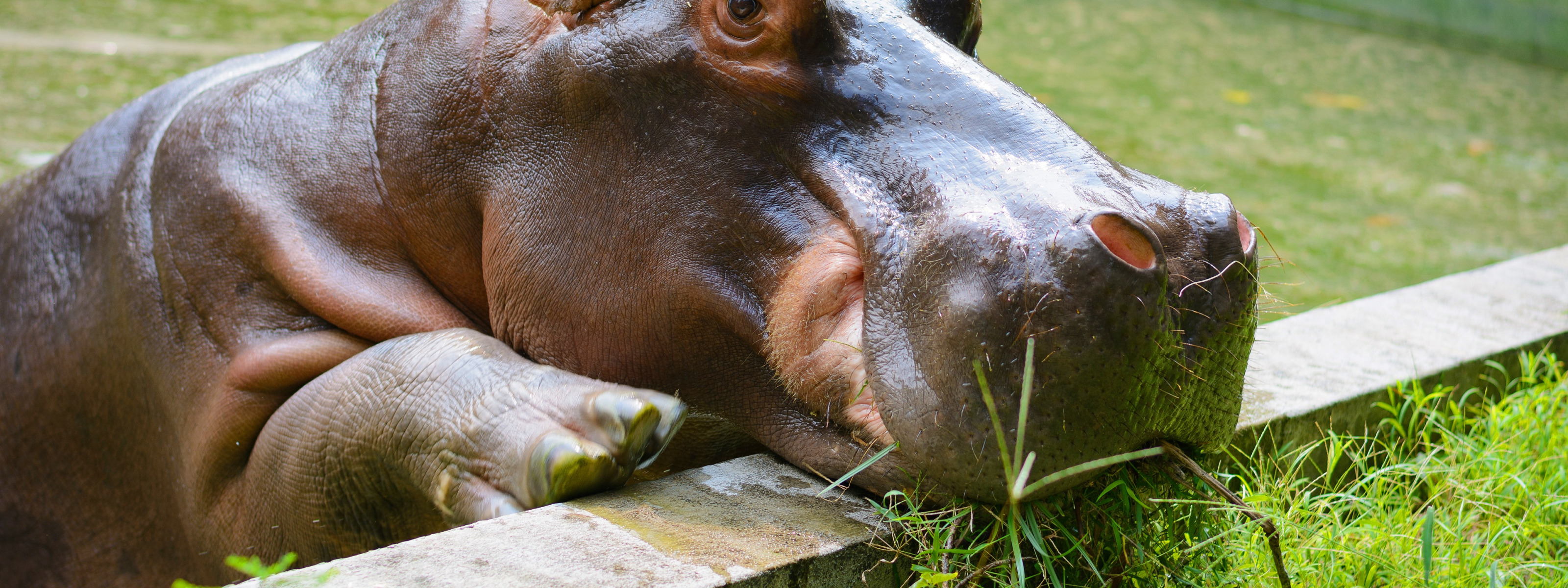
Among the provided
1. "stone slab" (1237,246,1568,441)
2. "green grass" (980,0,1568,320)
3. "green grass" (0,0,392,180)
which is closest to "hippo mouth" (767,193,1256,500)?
"stone slab" (1237,246,1568,441)

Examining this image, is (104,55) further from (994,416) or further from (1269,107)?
(1269,107)

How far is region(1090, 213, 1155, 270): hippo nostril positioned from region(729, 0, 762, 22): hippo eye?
650 mm

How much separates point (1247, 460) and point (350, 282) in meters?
1.80

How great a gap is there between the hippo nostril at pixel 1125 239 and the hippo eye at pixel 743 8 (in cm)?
65

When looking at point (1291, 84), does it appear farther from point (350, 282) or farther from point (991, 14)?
point (350, 282)

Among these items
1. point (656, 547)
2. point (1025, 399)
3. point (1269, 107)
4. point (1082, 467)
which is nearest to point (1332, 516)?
point (1082, 467)

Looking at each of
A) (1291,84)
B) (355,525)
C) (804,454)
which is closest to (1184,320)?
(804,454)

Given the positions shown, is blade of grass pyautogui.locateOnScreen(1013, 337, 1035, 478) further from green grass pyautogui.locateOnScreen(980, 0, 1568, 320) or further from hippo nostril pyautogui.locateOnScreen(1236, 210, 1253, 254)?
green grass pyautogui.locateOnScreen(980, 0, 1568, 320)

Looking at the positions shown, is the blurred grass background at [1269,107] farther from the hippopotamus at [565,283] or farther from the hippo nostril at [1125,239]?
the hippo nostril at [1125,239]

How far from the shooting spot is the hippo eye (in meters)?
1.99

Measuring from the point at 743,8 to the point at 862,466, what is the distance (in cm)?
72

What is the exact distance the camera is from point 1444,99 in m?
9.24

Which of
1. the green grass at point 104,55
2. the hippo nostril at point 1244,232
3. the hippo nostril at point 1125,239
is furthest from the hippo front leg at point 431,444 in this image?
the green grass at point 104,55

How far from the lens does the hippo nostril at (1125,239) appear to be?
5.42ft
